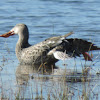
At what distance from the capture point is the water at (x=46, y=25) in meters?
Result: 6.54

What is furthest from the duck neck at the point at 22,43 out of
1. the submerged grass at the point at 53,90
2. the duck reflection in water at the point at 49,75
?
the submerged grass at the point at 53,90

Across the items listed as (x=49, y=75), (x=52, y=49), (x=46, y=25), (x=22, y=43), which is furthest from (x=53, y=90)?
(x=46, y=25)

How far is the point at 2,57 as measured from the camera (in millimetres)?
8617

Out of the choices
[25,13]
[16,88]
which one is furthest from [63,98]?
[25,13]

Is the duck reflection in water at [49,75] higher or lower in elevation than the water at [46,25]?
lower

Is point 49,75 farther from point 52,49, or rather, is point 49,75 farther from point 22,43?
point 22,43

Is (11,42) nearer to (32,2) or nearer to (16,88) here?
(16,88)

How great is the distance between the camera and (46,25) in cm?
1299

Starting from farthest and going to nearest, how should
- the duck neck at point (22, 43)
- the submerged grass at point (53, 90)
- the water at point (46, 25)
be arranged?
the duck neck at point (22, 43) → the water at point (46, 25) → the submerged grass at point (53, 90)

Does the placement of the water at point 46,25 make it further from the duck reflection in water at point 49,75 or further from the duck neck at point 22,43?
the duck neck at point 22,43

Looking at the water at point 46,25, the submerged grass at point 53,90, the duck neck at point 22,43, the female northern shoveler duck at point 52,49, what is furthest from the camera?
the duck neck at point 22,43

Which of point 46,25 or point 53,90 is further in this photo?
point 46,25

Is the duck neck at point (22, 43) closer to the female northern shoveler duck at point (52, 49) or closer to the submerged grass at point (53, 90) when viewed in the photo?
the female northern shoveler duck at point (52, 49)

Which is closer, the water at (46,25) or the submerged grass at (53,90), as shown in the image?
the submerged grass at (53,90)
